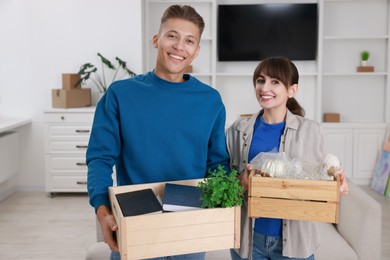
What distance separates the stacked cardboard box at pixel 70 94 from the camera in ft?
15.5

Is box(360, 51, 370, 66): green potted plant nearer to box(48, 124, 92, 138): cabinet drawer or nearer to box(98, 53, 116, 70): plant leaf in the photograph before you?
box(98, 53, 116, 70): plant leaf

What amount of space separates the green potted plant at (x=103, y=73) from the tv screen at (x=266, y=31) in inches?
47.8

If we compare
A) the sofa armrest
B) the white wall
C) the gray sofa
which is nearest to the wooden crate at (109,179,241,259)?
the gray sofa

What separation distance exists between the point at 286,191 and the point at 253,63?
4.43 metres

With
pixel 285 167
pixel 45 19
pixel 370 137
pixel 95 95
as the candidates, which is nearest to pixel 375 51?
pixel 370 137

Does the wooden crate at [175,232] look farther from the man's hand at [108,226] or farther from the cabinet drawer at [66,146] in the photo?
the cabinet drawer at [66,146]

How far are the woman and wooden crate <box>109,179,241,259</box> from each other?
396mm

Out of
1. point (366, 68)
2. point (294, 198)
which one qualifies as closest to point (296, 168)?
point (294, 198)

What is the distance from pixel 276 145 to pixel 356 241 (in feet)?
3.34

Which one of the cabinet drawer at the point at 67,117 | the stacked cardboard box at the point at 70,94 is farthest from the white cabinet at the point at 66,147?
the stacked cardboard box at the point at 70,94

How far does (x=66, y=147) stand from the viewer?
15.7 feet

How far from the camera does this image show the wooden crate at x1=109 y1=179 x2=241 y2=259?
43.9 inches

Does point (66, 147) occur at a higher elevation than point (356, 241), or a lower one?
higher

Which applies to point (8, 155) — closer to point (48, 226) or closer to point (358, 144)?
point (48, 226)
